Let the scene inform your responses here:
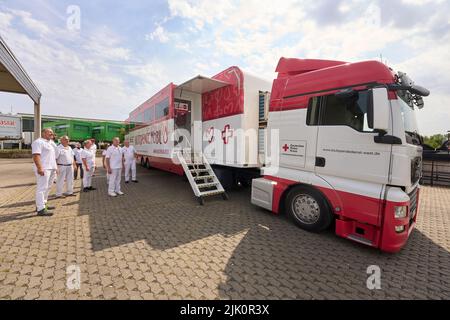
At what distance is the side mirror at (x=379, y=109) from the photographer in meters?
2.73

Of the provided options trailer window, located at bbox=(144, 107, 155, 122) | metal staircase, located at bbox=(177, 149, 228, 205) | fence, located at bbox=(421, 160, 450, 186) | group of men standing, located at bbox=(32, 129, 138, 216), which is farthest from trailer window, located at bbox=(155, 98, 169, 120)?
fence, located at bbox=(421, 160, 450, 186)

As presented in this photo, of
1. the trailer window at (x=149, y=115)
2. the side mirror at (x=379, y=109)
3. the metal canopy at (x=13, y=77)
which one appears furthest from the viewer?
the trailer window at (x=149, y=115)

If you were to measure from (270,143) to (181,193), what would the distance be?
11.9 feet

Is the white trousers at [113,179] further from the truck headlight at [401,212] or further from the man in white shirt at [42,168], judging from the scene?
the truck headlight at [401,212]

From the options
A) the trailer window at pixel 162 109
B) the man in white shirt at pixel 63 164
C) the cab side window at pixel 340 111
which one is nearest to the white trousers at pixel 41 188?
the man in white shirt at pixel 63 164

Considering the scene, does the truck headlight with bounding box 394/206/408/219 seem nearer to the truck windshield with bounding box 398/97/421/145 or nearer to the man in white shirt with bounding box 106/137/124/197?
Answer: the truck windshield with bounding box 398/97/421/145

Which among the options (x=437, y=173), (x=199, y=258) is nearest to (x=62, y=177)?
(x=199, y=258)

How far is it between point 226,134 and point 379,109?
3.54 metres

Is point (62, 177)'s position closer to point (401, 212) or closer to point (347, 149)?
point (347, 149)

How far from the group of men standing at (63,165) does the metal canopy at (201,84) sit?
2678mm

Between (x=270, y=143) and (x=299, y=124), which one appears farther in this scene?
(x=270, y=143)

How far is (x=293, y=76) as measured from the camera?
414 centimetres
